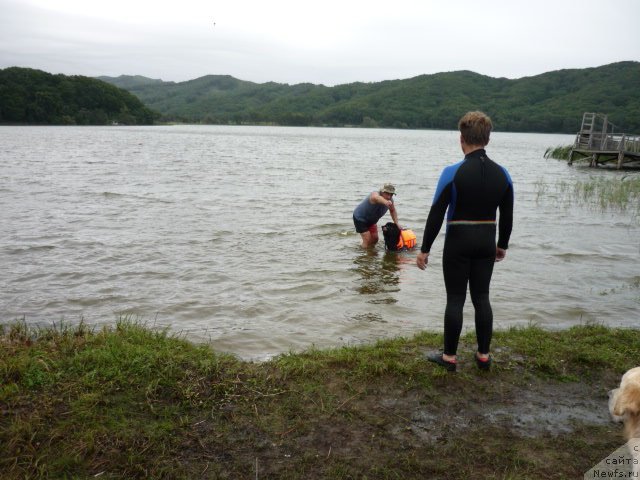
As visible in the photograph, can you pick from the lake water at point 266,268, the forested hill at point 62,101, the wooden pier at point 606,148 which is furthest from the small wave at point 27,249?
the forested hill at point 62,101

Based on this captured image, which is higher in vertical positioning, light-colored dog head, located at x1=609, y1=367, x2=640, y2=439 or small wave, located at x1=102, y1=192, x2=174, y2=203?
light-colored dog head, located at x1=609, y1=367, x2=640, y2=439

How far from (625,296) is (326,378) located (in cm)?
667

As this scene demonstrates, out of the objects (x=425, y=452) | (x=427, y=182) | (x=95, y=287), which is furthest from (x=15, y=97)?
(x=425, y=452)

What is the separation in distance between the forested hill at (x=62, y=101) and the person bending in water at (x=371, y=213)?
124 meters

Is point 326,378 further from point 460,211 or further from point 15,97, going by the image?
point 15,97

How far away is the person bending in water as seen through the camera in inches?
436

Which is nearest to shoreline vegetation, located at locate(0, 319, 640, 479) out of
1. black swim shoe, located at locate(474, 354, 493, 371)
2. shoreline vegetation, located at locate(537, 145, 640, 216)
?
black swim shoe, located at locate(474, 354, 493, 371)

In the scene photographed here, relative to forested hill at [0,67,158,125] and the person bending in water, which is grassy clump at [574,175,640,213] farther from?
forested hill at [0,67,158,125]

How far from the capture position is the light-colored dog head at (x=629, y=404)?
9.52 ft

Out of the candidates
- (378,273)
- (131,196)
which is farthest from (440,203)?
(131,196)

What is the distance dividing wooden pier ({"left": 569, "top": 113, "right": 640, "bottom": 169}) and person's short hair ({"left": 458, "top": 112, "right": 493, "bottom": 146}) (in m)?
34.8

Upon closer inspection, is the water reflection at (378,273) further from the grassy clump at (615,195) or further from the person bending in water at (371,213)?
the grassy clump at (615,195)

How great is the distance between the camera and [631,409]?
2918mm

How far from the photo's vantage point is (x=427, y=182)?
92.2 ft
